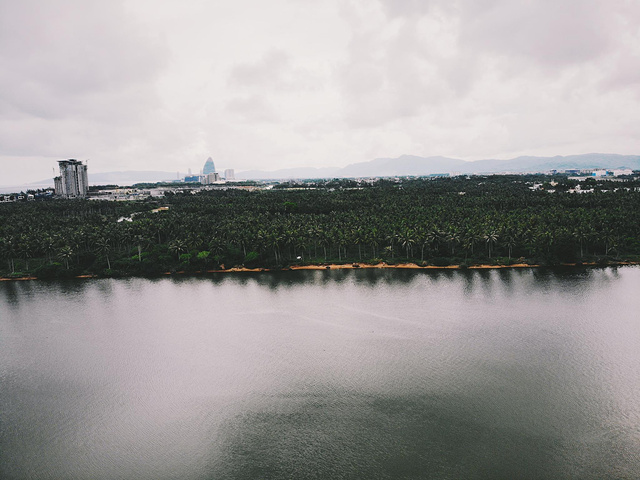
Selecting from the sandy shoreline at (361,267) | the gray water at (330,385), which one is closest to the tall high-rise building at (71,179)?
the sandy shoreline at (361,267)

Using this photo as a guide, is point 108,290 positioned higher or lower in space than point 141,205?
lower

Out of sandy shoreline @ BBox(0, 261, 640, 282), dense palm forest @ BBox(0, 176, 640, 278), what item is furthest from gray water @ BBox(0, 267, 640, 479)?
dense palm forest @ BBox(0, 176, 640, 278)

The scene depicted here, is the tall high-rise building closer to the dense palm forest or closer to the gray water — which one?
the dense palm forest

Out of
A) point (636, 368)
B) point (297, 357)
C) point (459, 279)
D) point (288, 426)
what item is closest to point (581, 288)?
point (459, 279)

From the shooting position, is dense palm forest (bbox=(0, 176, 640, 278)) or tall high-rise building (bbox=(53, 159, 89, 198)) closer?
dense palm forest (bbox=(0, 176, 640, 278))

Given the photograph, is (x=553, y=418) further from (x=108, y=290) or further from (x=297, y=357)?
(x=108, y=290)

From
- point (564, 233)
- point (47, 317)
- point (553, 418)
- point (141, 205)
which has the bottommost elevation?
point (553, 418)

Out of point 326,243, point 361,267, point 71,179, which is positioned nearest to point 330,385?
point 361,267
